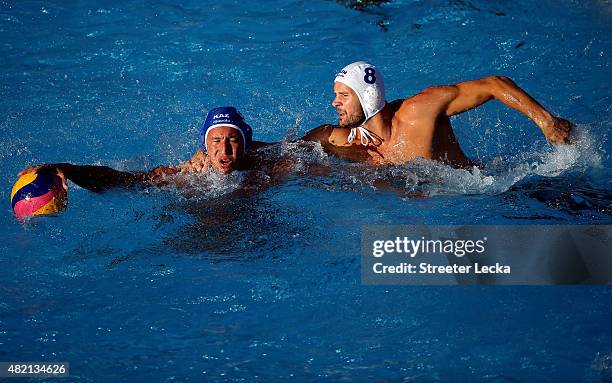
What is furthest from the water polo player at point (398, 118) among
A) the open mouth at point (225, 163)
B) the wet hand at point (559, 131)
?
the open mouth at point (225, 163)

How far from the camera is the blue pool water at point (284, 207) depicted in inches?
155

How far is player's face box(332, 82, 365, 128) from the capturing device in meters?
5.16

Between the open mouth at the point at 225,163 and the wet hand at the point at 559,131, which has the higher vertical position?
the wet hand at the point at 559,131

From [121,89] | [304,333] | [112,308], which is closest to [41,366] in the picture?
[112,308]

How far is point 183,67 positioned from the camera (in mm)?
7633

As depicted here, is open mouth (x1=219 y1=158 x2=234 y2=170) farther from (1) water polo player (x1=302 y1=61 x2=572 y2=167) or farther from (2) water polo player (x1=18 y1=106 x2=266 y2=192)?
(1) water polo player (x1=302 y1=61 x2=572 y2=167)

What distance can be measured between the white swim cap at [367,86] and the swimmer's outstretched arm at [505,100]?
376mm

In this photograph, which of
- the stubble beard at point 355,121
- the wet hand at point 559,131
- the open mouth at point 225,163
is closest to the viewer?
the wet hand at point 559,131

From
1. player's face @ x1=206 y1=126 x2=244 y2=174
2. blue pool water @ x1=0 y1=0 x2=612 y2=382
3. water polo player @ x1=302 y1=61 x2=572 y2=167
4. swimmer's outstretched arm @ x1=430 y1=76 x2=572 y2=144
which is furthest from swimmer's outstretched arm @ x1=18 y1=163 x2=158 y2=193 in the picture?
swimmer's outstretched arm @ x1=430 y1=76 x2=572 y2=144

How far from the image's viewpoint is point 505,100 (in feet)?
15.5

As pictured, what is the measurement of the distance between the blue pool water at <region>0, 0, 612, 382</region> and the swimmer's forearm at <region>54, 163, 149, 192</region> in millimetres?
156

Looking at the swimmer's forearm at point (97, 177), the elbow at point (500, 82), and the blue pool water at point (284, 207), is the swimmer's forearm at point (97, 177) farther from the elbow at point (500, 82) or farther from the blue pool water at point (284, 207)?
the elbow at point (500, 82)

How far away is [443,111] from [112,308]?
2609mm

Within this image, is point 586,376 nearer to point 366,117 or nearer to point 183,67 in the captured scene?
point 366,117
